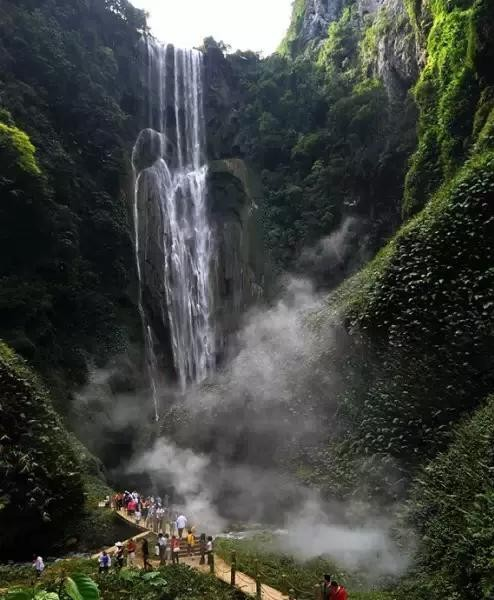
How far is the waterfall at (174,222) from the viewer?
2717cm

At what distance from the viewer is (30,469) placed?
1320 centimetres

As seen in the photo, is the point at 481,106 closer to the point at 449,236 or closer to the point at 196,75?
the point at 449,236

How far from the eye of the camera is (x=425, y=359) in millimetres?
13352

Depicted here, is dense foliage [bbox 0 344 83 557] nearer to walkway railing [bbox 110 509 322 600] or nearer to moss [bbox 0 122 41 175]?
walkway railing [bbox 110 509 322 600]

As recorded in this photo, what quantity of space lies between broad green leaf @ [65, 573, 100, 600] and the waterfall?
2320cm

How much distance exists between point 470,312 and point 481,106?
8837 millimetres

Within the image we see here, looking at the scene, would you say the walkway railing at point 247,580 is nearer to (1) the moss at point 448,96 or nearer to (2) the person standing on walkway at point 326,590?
(2) the person standing on walkway at point 326,590

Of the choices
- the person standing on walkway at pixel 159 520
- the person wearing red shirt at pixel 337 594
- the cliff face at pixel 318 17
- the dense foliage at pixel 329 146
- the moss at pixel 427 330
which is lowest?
the person wearing red shirt at pixel 337 594

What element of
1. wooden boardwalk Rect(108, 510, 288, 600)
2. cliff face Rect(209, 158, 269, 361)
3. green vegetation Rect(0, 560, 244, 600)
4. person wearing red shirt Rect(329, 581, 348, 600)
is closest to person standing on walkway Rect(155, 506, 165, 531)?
wooden boardwalk Rect(108, 510, 288, 600)

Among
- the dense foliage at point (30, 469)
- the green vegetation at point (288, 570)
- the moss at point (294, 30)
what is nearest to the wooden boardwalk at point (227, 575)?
the green vegetation at point (288, 570)

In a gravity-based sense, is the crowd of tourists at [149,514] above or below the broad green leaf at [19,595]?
above

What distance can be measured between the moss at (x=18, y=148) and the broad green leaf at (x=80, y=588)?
21513 mm

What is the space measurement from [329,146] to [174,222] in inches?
405

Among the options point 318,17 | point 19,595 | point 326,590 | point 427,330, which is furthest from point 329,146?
point 19,595
